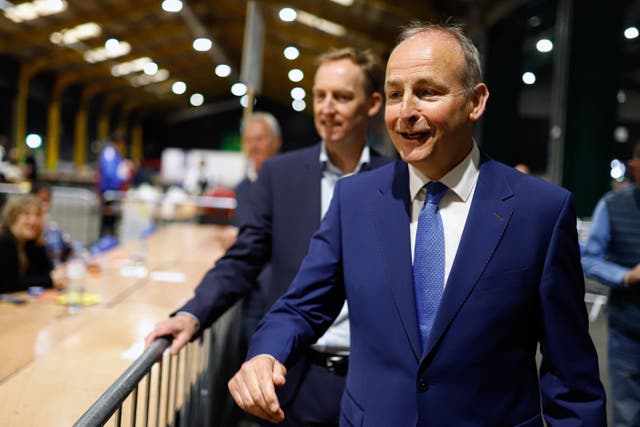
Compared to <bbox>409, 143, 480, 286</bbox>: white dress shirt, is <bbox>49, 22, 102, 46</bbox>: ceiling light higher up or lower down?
higher up

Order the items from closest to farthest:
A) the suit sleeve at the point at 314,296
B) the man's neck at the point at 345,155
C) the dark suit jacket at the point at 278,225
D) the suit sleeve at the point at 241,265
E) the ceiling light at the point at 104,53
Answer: the suit sleeve at the point at 314,296 < the suit sleeve at the point at 241,265 < the dark suit jacket at the point at 278,225 < the man's neck at the point at 345,155 < the ceiling light at the point at 104,53

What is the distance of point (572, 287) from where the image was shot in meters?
1.27

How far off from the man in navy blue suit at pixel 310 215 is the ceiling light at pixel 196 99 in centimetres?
2643

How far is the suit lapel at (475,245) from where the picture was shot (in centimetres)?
125

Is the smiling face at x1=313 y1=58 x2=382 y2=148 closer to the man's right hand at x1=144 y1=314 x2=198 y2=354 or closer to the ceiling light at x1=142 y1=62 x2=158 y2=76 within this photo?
the man's right hand at x1=144 y1=314 x2=198 y2=354

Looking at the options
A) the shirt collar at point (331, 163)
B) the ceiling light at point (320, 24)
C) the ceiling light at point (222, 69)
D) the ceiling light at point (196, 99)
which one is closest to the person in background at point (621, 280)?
the shirt collar at point (331, 163)

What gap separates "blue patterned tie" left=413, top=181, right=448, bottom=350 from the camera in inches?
51.5

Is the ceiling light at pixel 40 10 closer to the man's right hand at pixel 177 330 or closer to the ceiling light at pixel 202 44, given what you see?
the ceiling light at pixel 202 44

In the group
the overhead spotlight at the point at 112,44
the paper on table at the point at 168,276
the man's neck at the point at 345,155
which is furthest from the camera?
the overhead spotlight at the point at 112,44

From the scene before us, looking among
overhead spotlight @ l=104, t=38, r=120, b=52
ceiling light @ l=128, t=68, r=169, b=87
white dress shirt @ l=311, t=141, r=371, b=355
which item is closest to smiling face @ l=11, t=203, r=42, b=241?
white dress shirt @ l=311, t=141, r=371, b=355

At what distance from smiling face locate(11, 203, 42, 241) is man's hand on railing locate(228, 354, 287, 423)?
3.54 meters

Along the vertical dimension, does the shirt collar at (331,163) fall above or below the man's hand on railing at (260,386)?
above

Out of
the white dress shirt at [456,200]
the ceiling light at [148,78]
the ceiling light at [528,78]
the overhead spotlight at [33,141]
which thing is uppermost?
the ceiling light at [148,78]

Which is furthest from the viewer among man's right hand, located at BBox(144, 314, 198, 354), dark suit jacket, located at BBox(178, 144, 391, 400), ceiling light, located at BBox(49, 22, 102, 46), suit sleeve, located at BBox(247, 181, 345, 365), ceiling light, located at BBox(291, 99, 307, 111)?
ceiling light, located at BBox(291, 99, 307, 111)
